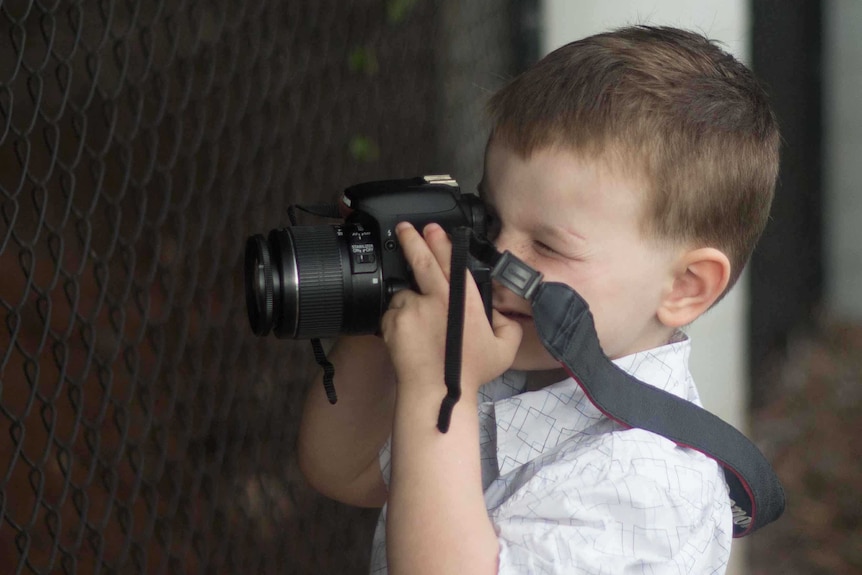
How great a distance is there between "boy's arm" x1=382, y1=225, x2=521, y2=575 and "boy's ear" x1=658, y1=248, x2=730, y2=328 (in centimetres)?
20

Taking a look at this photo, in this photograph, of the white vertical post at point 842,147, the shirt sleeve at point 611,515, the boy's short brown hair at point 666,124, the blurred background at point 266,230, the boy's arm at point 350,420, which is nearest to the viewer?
the shirt sleeve at point 611,515

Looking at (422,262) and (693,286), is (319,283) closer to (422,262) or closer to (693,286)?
(422,262)

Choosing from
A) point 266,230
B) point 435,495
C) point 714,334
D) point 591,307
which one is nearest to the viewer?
point 435,495

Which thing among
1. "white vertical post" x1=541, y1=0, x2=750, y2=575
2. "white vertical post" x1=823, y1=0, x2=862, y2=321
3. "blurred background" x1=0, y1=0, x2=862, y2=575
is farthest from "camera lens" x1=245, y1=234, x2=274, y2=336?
"white vertical post" x1=823, y1=0, x2=862, y2=321

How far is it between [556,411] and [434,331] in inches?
8.1

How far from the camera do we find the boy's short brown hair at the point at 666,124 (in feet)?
3.94

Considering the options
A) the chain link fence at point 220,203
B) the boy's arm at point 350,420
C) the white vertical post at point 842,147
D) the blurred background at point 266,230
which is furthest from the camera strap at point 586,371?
the white vertical post at point 842,147

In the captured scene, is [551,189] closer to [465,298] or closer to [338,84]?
[465,298]

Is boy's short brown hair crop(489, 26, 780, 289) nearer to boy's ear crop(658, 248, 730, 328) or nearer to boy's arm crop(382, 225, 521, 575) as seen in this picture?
boy's ear crop(658, 248, 730, 328)

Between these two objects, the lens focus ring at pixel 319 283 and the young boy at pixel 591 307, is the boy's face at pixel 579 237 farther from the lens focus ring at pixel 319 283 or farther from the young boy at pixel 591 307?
the lens focus ring at pixel 319 283

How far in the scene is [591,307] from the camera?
1.21 meters

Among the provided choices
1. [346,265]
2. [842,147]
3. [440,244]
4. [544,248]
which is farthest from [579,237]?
[842,147]

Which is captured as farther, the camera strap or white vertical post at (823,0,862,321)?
white vertical post at (823,0,862,321)

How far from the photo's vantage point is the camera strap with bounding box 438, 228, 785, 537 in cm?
112
